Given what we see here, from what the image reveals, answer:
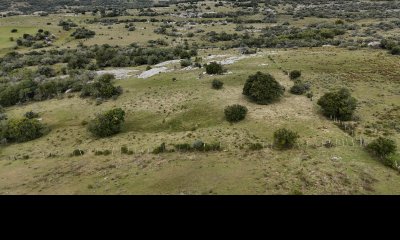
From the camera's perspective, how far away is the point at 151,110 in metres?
55.7

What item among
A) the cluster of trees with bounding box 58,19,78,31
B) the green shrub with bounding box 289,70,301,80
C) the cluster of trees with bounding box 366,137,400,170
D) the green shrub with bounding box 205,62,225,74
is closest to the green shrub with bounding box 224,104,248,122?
the cluster of trees with bounding box 366,137,400,170

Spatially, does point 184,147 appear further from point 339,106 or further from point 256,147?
point 339,106

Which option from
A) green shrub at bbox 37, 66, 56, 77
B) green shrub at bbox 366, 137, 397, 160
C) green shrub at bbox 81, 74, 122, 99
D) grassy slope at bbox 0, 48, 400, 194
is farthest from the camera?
green shrub at bbox 37, 66, 56, 77

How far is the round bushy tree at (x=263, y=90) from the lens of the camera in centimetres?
5347

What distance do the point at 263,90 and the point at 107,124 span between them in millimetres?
24411

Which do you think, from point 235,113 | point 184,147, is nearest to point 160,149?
point 184,147

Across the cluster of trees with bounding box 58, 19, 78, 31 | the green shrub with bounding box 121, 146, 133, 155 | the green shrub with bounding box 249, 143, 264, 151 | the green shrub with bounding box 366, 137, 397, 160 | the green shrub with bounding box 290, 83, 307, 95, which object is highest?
the cluster of trees with bounding box 58, 19, 78, 31

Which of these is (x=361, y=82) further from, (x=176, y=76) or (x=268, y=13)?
(x=268, y=13)

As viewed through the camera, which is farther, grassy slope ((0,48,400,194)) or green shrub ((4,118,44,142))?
green shrub ((4,118,44,142))

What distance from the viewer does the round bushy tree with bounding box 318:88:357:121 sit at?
46.3m

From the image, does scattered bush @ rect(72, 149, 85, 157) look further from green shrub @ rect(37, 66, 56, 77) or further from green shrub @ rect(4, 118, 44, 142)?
green shrub @ rect(37, 66, 56, 77)

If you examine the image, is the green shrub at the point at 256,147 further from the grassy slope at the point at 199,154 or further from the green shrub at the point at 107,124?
the green shrub at the point at 107,124

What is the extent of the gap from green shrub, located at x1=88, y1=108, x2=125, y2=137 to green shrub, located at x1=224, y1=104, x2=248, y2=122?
15672 millimetres
